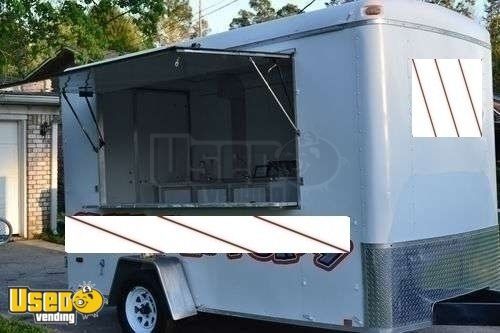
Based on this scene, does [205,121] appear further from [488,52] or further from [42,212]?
[42,212]

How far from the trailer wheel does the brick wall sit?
27.6ft

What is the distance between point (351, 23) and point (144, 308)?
10.8ft

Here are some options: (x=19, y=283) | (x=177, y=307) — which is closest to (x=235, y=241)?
(x=177, y=307)

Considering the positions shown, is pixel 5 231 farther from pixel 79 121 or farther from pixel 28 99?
pixel 79 121

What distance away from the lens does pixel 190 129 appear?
8.26 metres

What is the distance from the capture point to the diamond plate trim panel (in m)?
5.18

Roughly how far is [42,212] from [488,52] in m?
10.8

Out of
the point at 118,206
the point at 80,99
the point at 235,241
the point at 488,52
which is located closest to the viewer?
the point at 235,241

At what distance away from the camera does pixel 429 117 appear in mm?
5590

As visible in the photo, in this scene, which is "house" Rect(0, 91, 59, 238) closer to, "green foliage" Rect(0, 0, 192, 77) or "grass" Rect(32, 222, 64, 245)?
"grass" Rect(32, 222, 64, 245)

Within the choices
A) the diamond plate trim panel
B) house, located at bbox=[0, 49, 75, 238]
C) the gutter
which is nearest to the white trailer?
the diamond plate trim panel

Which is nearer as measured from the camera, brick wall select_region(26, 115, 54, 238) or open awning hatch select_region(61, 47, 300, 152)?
open awning hatch select_region(61, 47, 300, 152)

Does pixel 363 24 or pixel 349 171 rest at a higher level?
pixel 363 24

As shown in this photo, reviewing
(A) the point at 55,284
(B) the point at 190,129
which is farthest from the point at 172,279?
(A) the point at 55,284
